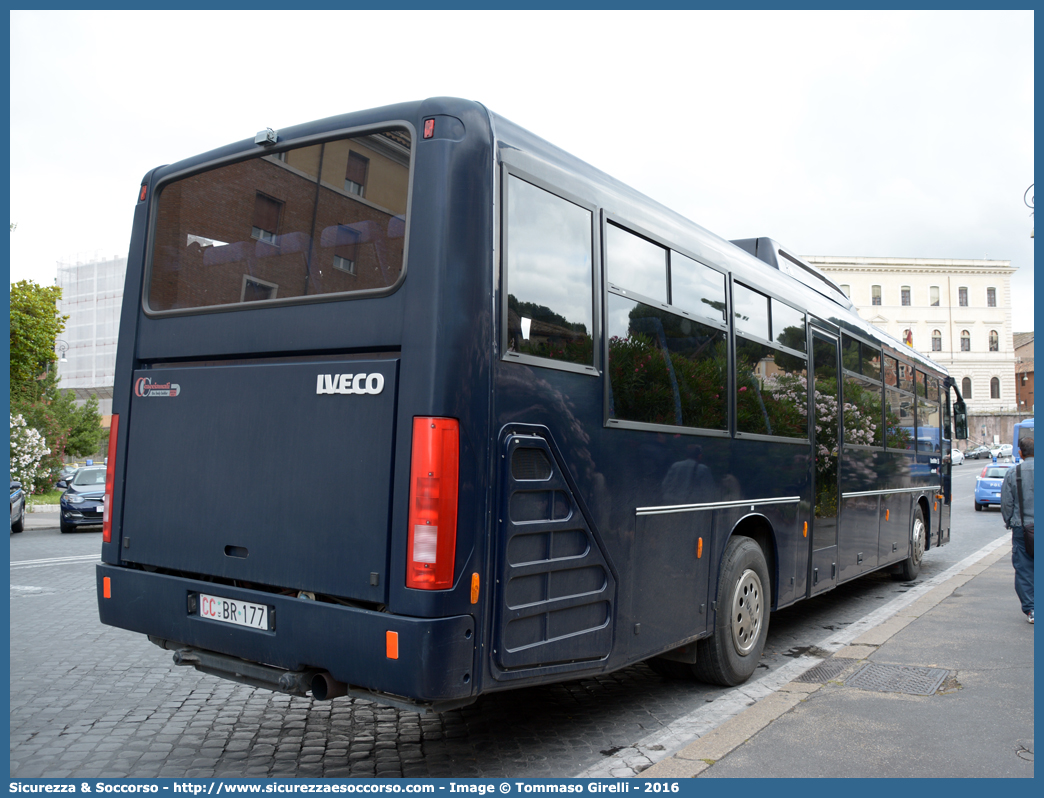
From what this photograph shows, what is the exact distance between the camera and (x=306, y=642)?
3990mm

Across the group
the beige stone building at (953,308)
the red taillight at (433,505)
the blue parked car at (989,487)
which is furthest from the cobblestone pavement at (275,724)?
the beige stone building at (953,308)

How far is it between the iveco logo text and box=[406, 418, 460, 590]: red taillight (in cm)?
31

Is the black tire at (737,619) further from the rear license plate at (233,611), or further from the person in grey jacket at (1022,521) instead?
the person in grey jacket at (1022,521)

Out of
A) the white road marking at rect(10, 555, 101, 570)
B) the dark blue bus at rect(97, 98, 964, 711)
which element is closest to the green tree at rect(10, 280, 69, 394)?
the white road marking at rect(10, 555, 101, 570)

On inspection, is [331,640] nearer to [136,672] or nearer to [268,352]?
[268,352]

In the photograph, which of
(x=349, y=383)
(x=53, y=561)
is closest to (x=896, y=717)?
(x=349, y=383)

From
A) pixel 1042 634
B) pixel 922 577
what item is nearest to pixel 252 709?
pixel 1042 634

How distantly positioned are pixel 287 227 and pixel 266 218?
0.18 metres

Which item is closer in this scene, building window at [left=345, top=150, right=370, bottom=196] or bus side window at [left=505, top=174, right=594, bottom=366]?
bus side window at [left=505, top=174, right=594, bottom=366]

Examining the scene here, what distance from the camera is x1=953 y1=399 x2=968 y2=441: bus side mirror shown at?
1338 centimetres

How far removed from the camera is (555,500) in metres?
4.22

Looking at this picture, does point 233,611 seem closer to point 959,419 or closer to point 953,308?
point 959,419

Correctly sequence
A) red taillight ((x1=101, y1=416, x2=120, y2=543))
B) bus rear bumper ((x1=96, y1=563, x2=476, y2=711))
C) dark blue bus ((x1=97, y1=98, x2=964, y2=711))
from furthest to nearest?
1. red taillight ((x1=101, y1=416, x2=120, y2=543))
2. dark blue bus ((x1=97, y1=98, x2=964, y2=711))
3. bus rear bumper ((x1=96, y1=563, x2=476, y2=711))

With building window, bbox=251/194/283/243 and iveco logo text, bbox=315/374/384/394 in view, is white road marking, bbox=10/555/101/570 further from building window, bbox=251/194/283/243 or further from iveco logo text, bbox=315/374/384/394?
iveco logo text, bbox=315/374/384/394
